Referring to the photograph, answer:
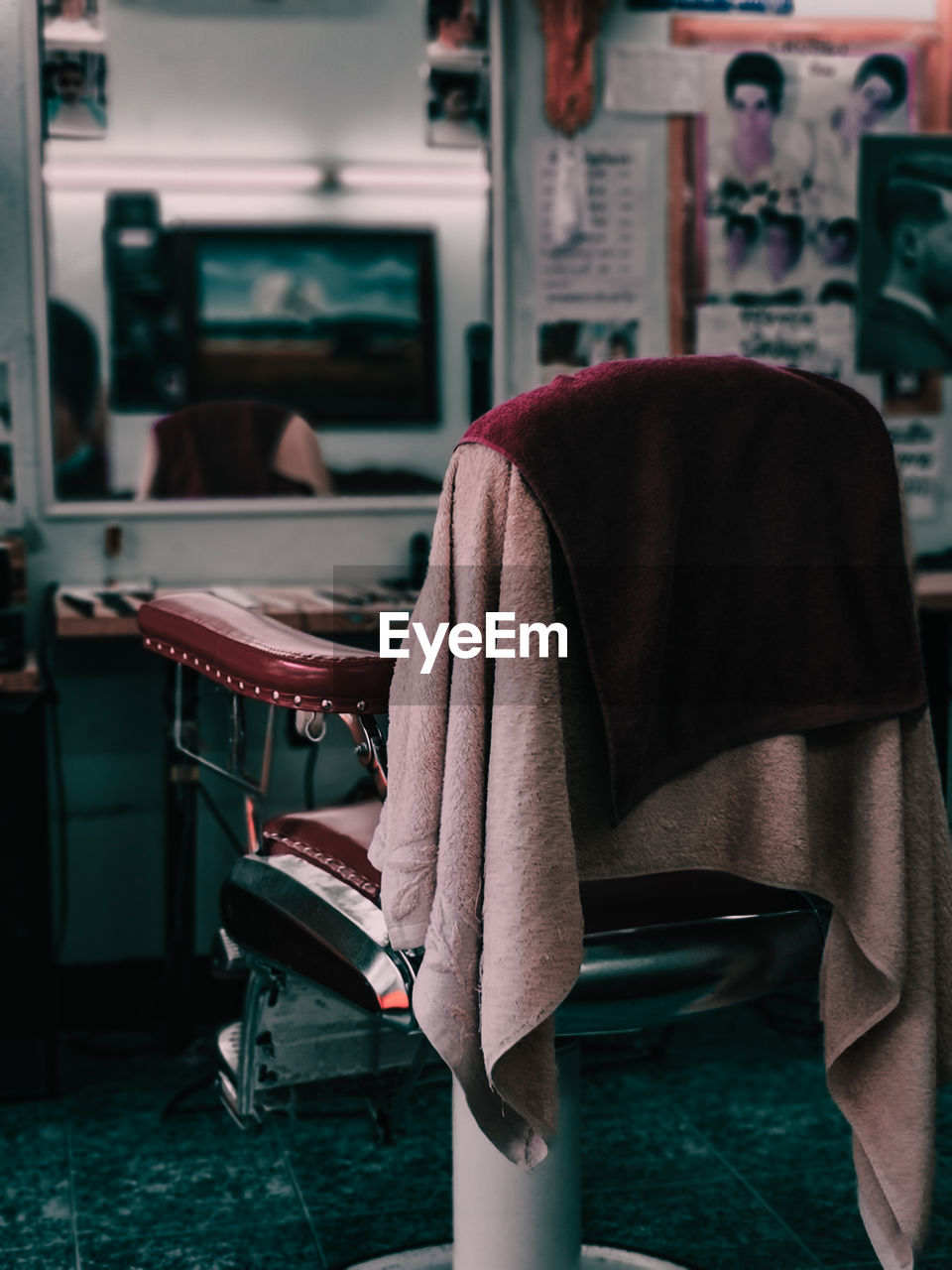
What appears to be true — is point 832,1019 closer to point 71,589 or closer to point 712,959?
point 712,959

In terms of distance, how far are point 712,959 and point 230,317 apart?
6.48 ft

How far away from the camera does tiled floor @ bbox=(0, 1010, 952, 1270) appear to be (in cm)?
194

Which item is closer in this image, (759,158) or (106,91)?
(106,91)

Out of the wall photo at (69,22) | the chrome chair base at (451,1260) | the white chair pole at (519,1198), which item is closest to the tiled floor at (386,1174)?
the chrome chair base at (451,1260)

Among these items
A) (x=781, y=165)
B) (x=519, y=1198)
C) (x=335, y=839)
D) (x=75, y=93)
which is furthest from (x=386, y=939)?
(x=781, y=165)

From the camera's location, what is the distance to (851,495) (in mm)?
1310

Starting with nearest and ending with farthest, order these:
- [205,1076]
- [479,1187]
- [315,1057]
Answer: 1. [479,1187]
2. [315,1057]
3. [205,1076]

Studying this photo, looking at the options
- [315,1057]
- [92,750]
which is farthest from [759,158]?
[315,1057]

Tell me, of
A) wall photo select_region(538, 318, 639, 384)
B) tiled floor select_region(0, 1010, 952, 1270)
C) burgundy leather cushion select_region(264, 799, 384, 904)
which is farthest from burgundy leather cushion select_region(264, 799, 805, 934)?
wall photo select_region(538, 318, 639, 384)

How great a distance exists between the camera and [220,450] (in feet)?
9.56

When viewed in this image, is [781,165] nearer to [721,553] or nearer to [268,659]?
[721,553]

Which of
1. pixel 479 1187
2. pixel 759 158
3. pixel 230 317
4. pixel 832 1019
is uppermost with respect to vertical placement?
pixel 759 158

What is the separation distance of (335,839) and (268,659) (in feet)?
0.89

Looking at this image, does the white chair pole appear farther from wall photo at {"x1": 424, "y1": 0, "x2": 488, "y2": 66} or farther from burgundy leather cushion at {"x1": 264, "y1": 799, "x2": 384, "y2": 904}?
wall photo at {"x1": 424, "y1": 0, "x2": 488, "y2": 66}
